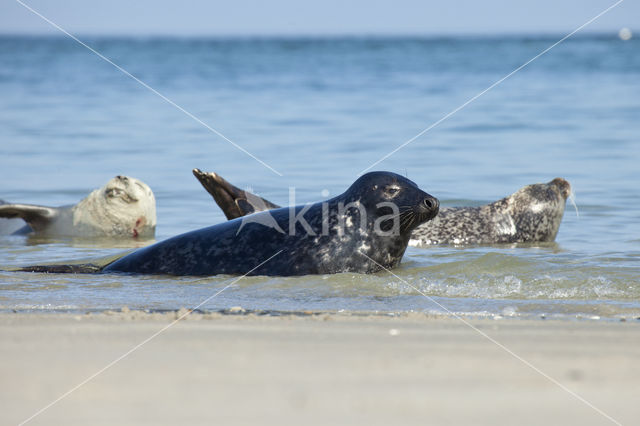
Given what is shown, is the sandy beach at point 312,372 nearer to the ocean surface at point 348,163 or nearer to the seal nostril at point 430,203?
the ocean surface at point 348,163

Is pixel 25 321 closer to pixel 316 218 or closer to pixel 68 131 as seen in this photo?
pixel 316 218

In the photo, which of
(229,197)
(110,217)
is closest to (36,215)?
(110,217)

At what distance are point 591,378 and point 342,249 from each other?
105 inches

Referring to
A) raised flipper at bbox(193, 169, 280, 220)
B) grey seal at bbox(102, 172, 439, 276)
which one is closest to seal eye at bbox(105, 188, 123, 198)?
raised flipper at bbox(193, 169, 280, 220)

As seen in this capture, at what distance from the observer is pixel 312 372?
309cm

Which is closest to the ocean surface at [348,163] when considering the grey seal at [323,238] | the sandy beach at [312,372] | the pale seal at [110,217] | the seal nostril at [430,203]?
the grey seal at [323,238]

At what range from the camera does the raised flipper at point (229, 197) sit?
23.1 feet

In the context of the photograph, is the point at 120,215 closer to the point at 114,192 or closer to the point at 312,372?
the point at 114,192

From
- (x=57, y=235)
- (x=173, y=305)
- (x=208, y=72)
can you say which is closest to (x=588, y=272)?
(x=173, y=305)

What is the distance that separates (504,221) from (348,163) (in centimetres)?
470

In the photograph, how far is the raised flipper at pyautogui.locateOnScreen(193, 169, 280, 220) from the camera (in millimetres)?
7035

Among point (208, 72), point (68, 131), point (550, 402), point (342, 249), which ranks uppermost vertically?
point (208, 72)

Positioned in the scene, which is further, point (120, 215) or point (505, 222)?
point (120, 215)

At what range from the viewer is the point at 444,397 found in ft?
9.30
